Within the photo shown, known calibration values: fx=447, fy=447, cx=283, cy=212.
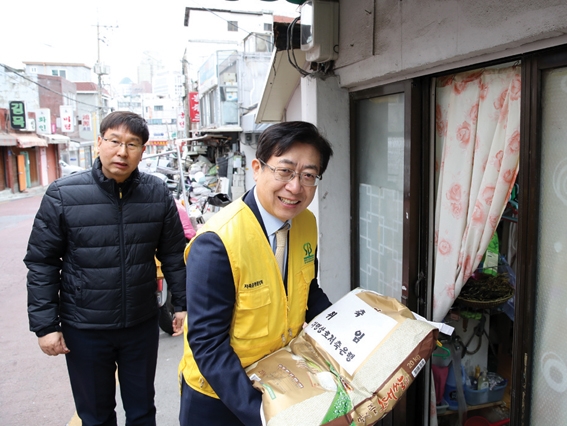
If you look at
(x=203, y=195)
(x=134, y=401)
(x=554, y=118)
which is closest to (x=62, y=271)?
(x=134, y=401)

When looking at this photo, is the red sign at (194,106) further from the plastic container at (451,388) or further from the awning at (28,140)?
the plastic container at (451,388)

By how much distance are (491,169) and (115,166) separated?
207 centimetres

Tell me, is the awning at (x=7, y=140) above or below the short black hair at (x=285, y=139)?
above

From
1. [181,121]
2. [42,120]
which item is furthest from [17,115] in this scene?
[181,121]

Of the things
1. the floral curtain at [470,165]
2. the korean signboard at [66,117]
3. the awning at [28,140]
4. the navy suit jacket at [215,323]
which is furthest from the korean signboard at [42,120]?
the navy suit jacket at [215,323]

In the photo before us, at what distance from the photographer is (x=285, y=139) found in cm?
168

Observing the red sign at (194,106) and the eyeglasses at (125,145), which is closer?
the eyeglasses at (125,145)

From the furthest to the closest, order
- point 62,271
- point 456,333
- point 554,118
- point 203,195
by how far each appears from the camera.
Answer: point 203,195 → point 456,333 → point 62,271 → point 554,118

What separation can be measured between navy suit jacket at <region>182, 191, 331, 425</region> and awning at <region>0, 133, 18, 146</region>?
943 inches

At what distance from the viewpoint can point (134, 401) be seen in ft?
9.24

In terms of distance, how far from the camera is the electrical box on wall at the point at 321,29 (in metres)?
3.35

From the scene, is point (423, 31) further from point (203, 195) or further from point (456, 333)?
point (203, 195)

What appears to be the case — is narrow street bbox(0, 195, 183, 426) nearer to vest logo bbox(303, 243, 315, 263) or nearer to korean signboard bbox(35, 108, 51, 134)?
vest logo bbox(303, 243, 315, 263)

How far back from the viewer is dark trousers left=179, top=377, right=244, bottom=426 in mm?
1813
